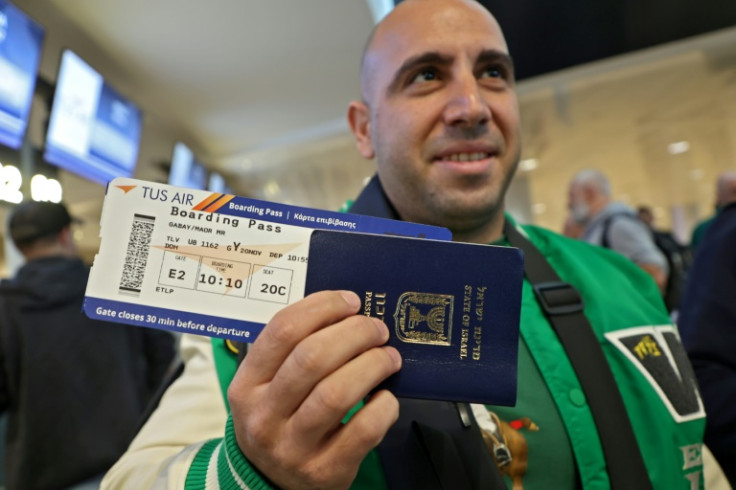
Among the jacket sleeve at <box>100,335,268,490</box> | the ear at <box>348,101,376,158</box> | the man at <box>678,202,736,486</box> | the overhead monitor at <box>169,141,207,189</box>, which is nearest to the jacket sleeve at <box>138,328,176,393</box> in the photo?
the jacket sleeve at <box>100,335,268,490</box>

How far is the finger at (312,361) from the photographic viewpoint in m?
0.51

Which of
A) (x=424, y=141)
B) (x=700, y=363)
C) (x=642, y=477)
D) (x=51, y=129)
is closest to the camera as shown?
(x=642, y=477)

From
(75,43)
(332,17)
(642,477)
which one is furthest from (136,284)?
(75,43)

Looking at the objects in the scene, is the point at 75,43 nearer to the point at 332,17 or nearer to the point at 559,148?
the point at 332,17

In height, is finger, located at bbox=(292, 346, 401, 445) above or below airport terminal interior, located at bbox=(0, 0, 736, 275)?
below

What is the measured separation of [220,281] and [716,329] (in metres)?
1.23

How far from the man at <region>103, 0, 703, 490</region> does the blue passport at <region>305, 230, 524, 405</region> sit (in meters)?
0.03

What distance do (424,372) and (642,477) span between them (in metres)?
0.50

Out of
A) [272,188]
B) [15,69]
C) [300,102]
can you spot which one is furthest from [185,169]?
[15,69]

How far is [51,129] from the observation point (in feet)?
9.37

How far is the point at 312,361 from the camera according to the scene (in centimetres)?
51

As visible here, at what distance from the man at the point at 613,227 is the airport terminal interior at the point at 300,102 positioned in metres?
1.03

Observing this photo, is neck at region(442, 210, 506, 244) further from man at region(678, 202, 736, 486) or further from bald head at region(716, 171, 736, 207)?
bald head at region(716, 171, 736, 207)

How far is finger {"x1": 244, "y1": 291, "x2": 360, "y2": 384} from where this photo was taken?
1.72ft
